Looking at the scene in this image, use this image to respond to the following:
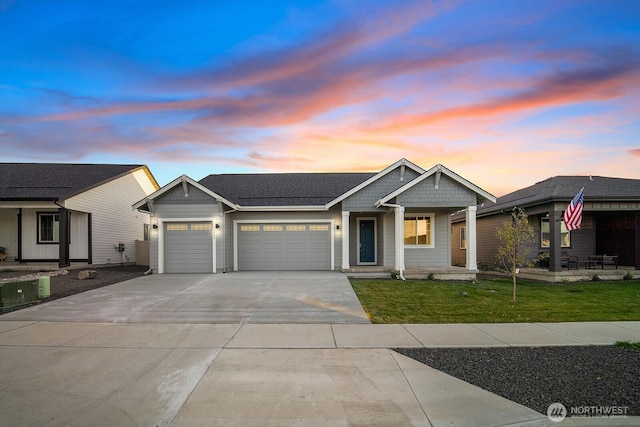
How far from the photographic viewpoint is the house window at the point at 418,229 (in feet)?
58.2

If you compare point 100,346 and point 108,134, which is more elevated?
point 108,134

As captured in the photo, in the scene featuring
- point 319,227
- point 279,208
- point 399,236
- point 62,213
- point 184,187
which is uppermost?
point 184,187

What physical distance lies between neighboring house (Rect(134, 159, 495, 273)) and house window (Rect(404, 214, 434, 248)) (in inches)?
1.9

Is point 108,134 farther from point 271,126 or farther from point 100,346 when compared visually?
point 100,346

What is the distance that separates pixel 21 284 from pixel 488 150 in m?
19.2

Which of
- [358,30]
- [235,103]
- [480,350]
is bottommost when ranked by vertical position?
[480,350]

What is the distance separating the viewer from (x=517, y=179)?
89.0 ft

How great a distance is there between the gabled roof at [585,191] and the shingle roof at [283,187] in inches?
346

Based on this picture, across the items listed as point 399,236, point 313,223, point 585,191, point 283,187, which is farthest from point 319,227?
point 585,191

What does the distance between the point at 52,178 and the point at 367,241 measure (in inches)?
685

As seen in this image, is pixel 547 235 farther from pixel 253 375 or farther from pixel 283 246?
pixel 253 375

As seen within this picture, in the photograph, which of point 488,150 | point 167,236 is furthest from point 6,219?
point 488,150

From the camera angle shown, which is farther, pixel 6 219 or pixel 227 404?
pixel 6 219

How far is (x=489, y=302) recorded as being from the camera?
33.9ft
